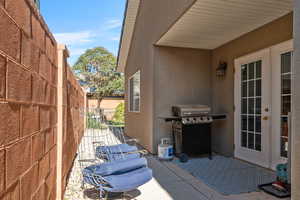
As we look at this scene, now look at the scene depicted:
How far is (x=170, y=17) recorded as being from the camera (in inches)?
172

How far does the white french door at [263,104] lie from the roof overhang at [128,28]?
14.4ft

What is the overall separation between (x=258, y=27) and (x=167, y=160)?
11.2ft

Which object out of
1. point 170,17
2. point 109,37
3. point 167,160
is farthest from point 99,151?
point 109,37

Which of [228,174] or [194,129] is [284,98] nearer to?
[228,174]

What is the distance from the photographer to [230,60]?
5.22m

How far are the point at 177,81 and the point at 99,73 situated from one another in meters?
14.3

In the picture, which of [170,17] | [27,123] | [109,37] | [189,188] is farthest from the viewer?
[109,37]

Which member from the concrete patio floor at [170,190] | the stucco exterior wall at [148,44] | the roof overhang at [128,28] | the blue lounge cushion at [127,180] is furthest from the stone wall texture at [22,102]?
the roof overhang at [128,28]

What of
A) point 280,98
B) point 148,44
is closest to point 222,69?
point 280,98

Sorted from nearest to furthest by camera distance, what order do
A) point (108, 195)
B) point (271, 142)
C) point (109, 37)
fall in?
point (108, 195) → point (271, 142) → point (109, 37)

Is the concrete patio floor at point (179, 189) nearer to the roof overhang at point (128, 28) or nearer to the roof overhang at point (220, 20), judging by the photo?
the roof overhang at point (220, 20)

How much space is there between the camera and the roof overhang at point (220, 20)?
3.39 metres

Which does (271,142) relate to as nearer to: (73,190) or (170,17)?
(170,17)

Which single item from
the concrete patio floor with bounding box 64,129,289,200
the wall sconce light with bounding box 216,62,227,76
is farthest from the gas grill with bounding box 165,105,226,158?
the concrete patio floor with bounding box 64,129,289,200
